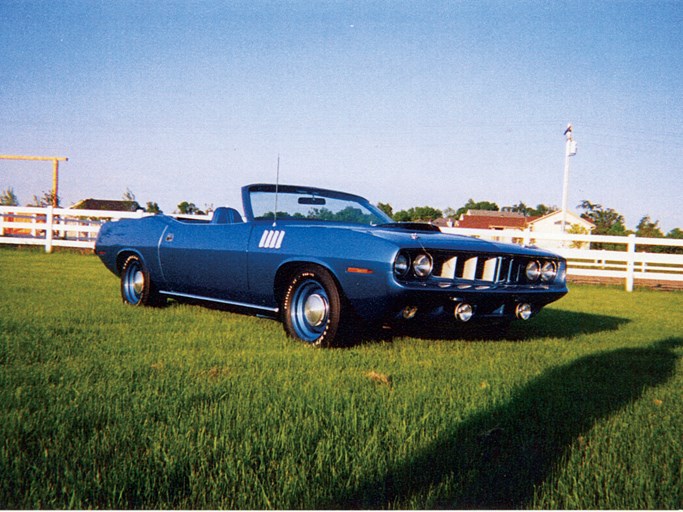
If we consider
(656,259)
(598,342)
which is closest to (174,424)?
(598,342)

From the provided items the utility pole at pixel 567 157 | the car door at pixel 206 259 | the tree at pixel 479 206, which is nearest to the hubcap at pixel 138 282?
→ the car door at pixel 206 259

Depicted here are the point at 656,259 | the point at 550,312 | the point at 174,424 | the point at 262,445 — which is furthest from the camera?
the point at 656,259

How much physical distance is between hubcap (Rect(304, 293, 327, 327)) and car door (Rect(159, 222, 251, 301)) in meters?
0.68

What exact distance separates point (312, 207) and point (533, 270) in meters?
1.94

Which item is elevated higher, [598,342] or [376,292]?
[376,292]

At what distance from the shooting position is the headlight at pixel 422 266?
13.0 ft

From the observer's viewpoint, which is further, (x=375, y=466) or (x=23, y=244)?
(x=23, y=244)

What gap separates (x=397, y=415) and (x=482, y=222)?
248 feet

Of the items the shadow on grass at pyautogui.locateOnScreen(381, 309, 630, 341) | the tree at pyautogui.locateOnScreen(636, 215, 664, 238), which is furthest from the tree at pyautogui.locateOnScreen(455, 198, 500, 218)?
the shadow on grass at pyautogui.locateOnScreen(381, 309, 630, 341)

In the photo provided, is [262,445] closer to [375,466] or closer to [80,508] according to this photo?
[375,466]

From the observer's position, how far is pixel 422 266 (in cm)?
397

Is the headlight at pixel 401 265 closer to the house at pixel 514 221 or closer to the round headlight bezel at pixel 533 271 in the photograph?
the round headlight bezel at pixel 533 271

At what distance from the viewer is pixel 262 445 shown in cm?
212

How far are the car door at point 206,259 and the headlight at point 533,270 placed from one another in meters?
2.23
